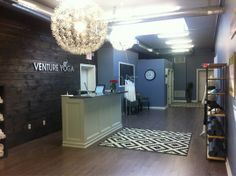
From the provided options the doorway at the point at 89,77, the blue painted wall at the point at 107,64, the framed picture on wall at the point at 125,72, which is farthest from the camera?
→ the framed picture on wall at the point at 125,72

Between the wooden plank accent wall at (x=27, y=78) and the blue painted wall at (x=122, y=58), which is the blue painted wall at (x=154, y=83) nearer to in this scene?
the blue painted wall at (x=122, y=58)

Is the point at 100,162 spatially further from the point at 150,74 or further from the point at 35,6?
the point at 150,74

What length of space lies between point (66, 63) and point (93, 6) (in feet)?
12.6

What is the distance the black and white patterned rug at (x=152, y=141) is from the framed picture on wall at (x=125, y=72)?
3.36 meters

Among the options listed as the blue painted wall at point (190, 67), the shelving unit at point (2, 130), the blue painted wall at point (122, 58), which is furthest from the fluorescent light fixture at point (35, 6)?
the blue painted wall at point (190, 67)

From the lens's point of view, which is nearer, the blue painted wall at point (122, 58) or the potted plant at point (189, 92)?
the blue painted wall at point (122, 58)

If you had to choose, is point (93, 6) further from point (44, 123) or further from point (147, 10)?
point (44, 123)

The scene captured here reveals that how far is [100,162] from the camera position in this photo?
399cm

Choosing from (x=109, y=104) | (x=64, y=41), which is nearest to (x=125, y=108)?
(x=109, y=104)

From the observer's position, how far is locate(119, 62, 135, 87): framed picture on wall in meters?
9.25

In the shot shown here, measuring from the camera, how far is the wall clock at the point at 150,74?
10750 mm

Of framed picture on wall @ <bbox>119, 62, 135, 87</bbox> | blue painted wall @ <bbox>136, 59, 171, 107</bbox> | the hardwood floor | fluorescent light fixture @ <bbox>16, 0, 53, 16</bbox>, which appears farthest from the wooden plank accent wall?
blue painted wall @ <bbox>136, 59, 171, 107</bbox>

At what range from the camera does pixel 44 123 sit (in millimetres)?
5941

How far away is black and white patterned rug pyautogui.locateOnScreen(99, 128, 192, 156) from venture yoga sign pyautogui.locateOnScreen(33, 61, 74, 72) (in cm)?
236
